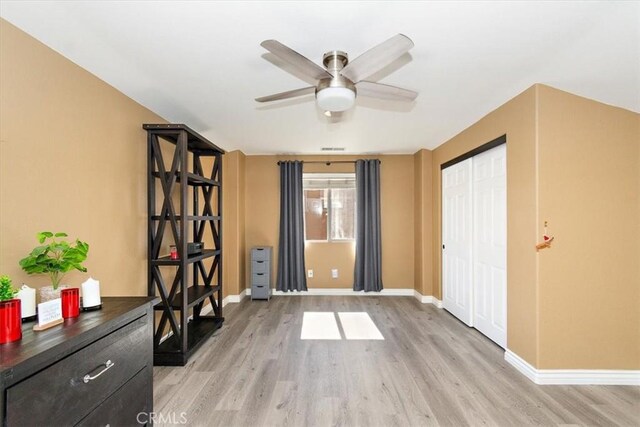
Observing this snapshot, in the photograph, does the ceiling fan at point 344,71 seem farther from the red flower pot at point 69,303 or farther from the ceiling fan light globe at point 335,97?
the red flower pot at point 69,303

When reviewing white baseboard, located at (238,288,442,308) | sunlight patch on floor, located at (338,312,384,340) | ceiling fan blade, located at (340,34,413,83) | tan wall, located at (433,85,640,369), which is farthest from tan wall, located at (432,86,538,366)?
white baseboard, located at (238,288,442,308)

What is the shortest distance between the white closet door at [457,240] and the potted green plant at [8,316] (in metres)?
3.81

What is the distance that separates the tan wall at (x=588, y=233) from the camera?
7.46 feet

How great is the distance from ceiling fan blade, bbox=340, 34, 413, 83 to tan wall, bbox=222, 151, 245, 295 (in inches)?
132

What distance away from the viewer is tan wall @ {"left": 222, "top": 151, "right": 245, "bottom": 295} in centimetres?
465

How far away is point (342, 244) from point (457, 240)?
1917mm

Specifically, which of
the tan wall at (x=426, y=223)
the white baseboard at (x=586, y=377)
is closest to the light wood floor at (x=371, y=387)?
the white baseboard at (x=586, y=377)

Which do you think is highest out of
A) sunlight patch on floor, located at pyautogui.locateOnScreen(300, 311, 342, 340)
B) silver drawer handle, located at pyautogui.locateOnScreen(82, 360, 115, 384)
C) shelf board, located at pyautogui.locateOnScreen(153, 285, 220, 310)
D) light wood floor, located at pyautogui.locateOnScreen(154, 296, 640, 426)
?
silver drawer handle, located at pyautogui.locateOnScreen(82, 360, 115, 384)

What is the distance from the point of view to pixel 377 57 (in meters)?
1.51

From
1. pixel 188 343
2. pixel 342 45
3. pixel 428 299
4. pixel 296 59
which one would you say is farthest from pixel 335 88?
pixel 428 299

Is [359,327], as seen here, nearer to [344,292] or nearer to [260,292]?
[344,292]

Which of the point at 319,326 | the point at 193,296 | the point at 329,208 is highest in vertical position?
the point at 329,208

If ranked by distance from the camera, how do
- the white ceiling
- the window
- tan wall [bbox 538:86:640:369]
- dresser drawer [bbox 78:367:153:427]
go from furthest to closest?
the window < tan wall [bbox 538:86:640:369] < the white ceiling < dresser drawer [bbox 78:367:153:427]

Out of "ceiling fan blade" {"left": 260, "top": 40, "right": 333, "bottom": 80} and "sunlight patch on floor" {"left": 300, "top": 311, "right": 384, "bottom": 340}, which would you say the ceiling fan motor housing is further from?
"sunlight patch on floor" {"left": 300, "top": 311, "right": 384, "bottom": 340}
